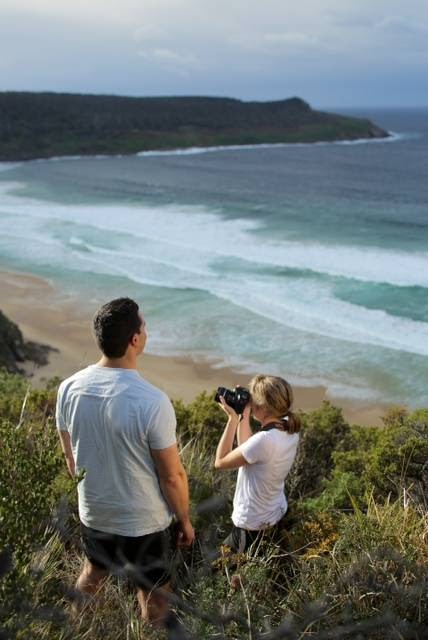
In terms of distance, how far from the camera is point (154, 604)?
3.29m

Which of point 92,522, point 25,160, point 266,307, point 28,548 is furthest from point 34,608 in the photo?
point 25,160

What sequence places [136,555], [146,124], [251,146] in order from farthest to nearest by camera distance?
[146,124], [251,146], [136,555]

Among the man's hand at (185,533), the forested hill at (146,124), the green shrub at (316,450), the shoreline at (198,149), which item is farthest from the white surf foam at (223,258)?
the forested hill at (146,124)

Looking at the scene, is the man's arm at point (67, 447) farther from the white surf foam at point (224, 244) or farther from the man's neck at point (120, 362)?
the white surf foam at point (224, 244)

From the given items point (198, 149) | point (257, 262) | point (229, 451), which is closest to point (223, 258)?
point (257, 262)

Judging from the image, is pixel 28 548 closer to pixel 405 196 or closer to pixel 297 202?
pixel 297 202

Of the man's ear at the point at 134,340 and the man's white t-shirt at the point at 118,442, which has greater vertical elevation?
the man's ear at the point at 134,340

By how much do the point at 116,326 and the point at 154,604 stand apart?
1335 mm

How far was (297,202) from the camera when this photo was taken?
3725 centimetres

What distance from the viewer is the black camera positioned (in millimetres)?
3949

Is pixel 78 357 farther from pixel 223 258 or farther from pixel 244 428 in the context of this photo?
pixel 244 428

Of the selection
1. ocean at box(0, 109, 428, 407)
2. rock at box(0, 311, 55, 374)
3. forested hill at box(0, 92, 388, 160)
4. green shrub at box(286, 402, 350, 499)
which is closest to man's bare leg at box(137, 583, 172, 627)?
green shrub at box(286, 402, 350, 499)

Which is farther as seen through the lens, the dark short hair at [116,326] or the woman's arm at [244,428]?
the woman's arm at [244,428]

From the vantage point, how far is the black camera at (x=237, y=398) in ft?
13.0
